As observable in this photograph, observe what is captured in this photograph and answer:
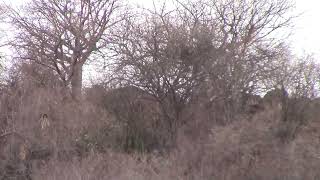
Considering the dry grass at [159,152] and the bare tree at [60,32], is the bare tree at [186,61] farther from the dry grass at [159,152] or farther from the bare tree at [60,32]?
the bare tree at [60,32]

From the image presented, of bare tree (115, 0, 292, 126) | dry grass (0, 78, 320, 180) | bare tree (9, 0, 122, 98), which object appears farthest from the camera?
bare tree (9, 0, 122, 98)

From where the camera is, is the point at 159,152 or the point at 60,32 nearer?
the point at 159,152

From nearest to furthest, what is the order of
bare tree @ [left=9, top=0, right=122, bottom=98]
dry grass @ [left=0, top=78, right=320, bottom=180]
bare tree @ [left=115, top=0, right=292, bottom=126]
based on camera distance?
dry grass @ [left=0, top=78, right=320, bottom=180]
bare tree @ [left=115, top=0, right=292, bottom=126]
bare tree @ [left=9, top=0, right=122, bottom=98]

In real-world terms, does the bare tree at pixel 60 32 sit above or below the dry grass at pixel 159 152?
above

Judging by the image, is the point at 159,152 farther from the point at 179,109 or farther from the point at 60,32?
the point at 60,32

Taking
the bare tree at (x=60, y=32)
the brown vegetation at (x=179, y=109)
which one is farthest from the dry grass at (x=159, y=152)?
the bare tree at (x=60, y=32)

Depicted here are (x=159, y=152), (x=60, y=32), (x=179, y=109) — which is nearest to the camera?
(x=159, y=152)

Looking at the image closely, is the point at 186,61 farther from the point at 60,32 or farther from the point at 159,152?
the point at 60,32

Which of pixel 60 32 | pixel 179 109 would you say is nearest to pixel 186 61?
pixel 179 109

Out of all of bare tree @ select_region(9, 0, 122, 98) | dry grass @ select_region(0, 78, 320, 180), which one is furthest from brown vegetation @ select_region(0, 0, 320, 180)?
bare tree @ select_region(9, 0, 122, 98)

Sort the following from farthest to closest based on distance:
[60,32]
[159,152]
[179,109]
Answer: [60,32] < [179,109] < [159,152]

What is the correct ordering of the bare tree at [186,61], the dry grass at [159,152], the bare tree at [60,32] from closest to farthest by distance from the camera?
the dry grass at [159,152], the bare tree at [186,61], the bare tree at [60,32]

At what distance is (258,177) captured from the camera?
11477mm

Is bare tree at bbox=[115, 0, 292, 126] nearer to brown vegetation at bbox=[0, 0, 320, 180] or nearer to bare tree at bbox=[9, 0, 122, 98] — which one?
brown vegetation at bbox=[0, 0, 320, 180]
